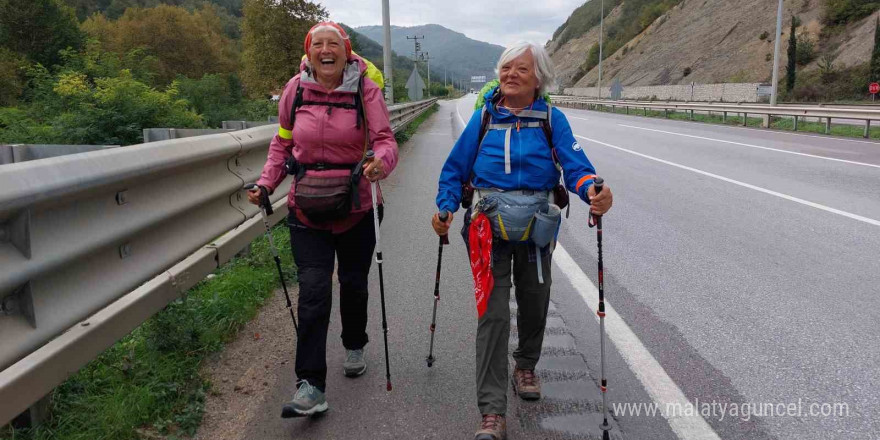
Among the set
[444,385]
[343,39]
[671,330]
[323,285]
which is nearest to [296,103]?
[343,39]

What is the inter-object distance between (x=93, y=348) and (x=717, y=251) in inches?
211

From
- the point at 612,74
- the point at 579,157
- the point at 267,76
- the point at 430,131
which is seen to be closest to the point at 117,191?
the point at 579,157

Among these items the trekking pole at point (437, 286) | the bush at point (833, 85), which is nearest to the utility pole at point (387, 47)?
the trekking pole at point (437, 286)

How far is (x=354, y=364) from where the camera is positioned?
3832 mm

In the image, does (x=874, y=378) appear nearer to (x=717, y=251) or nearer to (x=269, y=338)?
(x=717, y=251)

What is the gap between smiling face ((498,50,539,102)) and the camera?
3287 mm

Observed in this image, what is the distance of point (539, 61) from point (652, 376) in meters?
1.81

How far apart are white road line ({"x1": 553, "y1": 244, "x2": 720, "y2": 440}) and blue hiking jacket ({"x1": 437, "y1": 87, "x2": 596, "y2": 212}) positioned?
3.63 ft

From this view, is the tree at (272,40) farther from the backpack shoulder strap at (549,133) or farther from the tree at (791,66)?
the backpack shoulder strap at (549,133)

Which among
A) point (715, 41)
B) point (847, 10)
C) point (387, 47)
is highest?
point (847, 10)

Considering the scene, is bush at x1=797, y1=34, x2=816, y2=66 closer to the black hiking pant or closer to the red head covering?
the black hiking pant

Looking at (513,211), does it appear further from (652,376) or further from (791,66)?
(791,66)

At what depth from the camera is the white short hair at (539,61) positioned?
10.9 ft

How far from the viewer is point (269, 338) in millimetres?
4301
